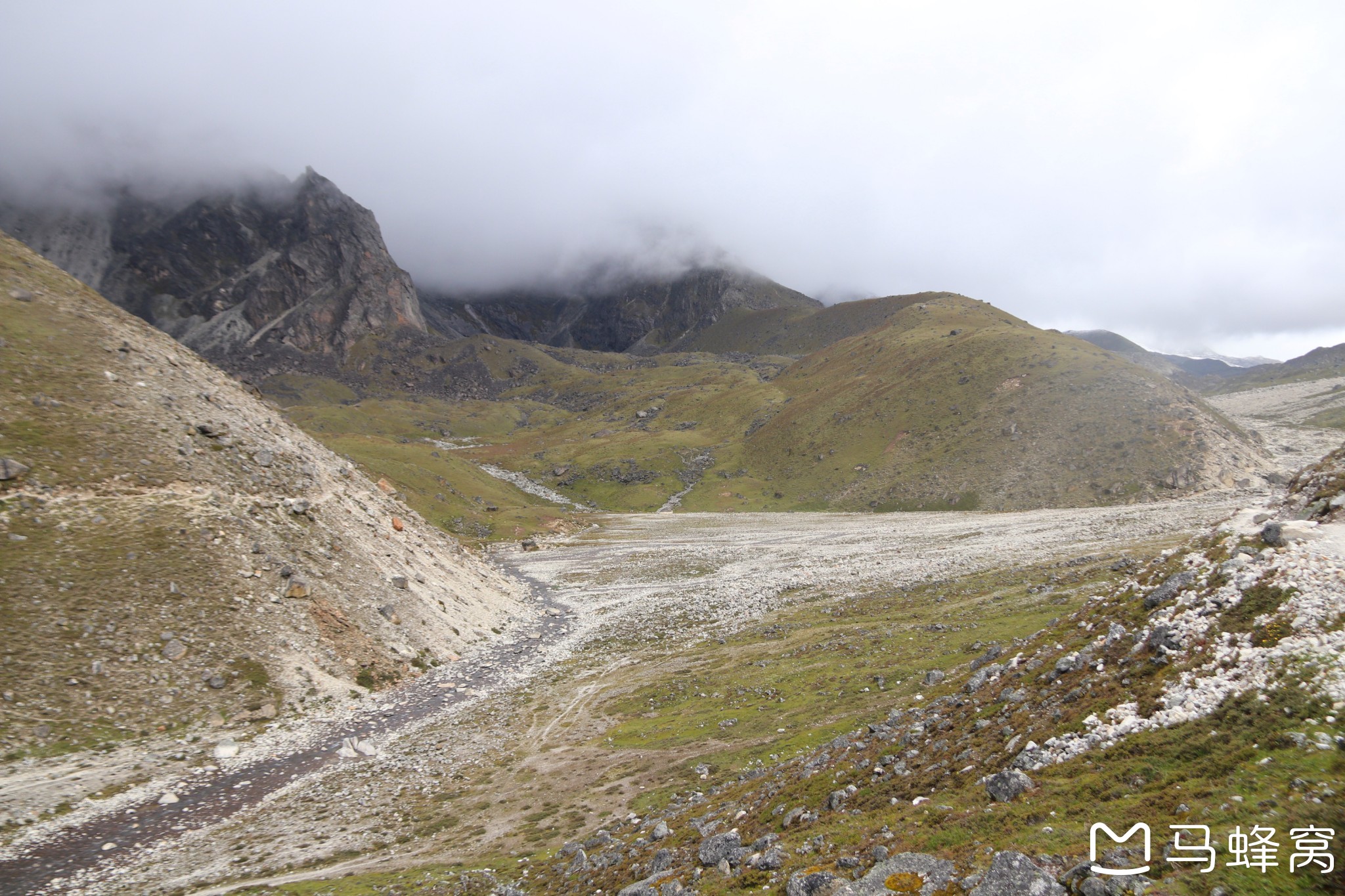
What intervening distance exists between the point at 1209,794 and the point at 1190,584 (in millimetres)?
8444

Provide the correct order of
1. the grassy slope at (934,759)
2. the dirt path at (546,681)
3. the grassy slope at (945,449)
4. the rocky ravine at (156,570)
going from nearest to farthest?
1. the grassy slope at (934,759)
2. the dirt path at (546,681)
3. the rocky ravine at (156,570)
4. the grassy slope at (945,449)

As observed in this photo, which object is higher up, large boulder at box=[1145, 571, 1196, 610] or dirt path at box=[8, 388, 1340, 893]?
large boulder at box=[1145, 571, 1196, 610]

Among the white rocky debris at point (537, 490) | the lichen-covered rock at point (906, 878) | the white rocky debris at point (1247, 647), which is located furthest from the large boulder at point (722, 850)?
the white rocky debris at point (537, 490)

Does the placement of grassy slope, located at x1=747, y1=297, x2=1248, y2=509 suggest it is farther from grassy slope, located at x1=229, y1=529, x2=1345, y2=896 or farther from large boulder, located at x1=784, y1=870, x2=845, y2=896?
large boulder, located at x1=784, y1=870, x2=845, y2=896

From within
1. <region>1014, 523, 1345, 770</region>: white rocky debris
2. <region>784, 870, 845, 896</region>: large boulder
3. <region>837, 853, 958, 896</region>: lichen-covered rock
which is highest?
<region>1014, 523, 1345, 770</region>: white rocky debris

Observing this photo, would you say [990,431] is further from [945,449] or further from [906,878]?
[906,878]

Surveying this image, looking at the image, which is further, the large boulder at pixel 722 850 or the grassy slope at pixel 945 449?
the grassy slope at pixel 945 449

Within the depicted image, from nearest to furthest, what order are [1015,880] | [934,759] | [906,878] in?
[1015,880]
[906,878]
[934,759]

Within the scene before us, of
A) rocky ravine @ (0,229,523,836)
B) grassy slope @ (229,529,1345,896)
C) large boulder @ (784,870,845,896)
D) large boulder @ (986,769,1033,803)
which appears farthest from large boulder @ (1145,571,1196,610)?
rocky ravine @ (0,229,523,836)

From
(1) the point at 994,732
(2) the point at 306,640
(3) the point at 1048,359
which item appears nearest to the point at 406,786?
(2) the point at 306,640

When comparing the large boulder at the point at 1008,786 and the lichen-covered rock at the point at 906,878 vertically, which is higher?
the large boulder at the point at 1008,786

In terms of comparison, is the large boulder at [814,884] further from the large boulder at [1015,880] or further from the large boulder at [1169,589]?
the large boulder at [1169,589]

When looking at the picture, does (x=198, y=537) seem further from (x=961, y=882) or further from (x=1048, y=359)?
(x=1048, y=359)

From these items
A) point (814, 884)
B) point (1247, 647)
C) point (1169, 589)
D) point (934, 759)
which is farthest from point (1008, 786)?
point (1169, 589)
